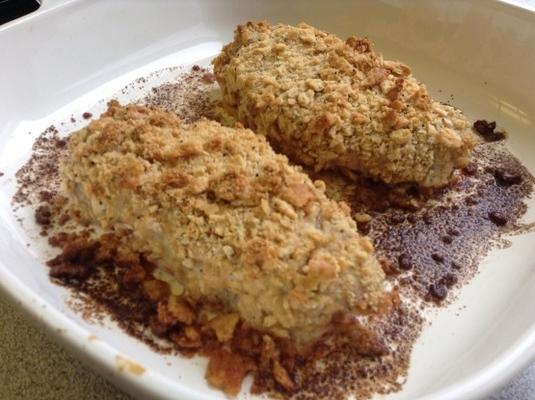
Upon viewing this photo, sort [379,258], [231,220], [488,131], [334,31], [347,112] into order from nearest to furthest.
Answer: [231,220] → [379,258] → [347,112] → [488,131] → [334,31]

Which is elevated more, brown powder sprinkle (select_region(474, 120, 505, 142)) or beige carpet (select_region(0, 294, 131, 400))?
brown powder sprinkle (select_region(474, 120, 505, 142))

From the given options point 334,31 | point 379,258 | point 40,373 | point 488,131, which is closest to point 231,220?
point 379,258

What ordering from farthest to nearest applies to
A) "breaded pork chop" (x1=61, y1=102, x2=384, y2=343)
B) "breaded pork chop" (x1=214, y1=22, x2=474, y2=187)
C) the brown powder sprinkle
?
the brown powder sprinkle → "breaded pork chop" (x1=214, y1=22, x2=474, y2=187) → "breaded pork chop" (x1=61, y1=102, x2=384, y2=343)

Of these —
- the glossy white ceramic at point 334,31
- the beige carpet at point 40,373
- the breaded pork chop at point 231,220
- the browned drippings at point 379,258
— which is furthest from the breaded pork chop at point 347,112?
the beige carpet at point 40,373

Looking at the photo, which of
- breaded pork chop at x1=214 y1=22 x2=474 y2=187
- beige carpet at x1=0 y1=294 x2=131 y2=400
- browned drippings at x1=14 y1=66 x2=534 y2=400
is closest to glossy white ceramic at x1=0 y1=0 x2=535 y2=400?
browned drippings at x1=14 y1=66 x2=534 y2=400

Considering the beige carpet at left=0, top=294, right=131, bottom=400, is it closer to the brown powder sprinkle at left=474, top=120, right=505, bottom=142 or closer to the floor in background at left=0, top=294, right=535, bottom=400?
the floor in background at left=0, top=294, right=535, bottom=400

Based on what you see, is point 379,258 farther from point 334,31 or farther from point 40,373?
point 334,31

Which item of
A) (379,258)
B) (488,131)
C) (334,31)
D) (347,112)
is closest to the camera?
(379,258)

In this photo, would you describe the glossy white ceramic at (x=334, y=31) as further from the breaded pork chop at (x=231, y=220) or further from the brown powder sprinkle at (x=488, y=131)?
the breaded pork chop at (x=231, y=220)

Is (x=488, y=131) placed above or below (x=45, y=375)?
above
